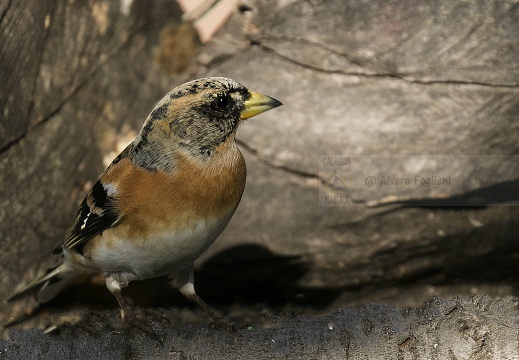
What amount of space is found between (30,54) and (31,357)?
129 cm

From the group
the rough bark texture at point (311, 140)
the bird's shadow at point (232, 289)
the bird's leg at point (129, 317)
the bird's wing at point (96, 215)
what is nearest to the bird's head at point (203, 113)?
the bird's wing at point (96, 215)

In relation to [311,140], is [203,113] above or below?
above

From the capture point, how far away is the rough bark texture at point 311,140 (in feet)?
10.6

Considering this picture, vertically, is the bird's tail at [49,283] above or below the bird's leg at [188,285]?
above

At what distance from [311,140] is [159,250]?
138cm

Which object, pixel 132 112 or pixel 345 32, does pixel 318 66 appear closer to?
pixel 345 32

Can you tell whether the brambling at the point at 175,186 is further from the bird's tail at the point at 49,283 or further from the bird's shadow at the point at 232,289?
the bird's shadow at the point at 232,289

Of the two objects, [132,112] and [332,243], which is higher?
[132,112]

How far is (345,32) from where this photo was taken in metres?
3.73

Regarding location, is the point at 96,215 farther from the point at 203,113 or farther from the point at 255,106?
the point at 255,106

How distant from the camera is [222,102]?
2.73 metres

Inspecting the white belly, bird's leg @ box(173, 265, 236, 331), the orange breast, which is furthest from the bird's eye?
bird's leg @ box(173, 265, 236, 331)

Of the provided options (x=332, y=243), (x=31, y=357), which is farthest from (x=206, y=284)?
(x=31, y=357)

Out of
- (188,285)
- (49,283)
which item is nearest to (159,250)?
(188,285)
